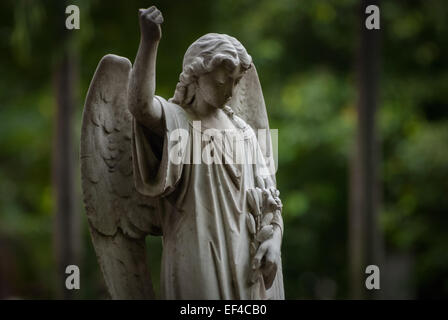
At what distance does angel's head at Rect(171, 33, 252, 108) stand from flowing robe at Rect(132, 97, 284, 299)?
118mm

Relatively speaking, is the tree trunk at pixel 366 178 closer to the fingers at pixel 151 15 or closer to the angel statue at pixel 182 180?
the angel statue at pixel 182 180

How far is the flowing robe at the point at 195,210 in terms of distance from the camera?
11.5 ft

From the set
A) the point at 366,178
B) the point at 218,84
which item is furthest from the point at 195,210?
the point at 366,178

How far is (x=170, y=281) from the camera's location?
3.56 meters

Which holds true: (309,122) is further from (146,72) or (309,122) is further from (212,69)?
(146,72)

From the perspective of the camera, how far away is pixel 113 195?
3793 millimetres

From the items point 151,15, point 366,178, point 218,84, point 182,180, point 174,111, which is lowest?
point 366,178

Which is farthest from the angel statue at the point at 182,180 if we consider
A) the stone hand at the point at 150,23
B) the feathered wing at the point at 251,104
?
the feathered wing at the point at 251,104

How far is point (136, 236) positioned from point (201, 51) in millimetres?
1054

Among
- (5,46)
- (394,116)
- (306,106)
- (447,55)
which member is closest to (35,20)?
(5,46)

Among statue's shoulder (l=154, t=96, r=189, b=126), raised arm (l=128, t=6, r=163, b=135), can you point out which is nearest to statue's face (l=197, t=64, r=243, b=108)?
statue's shoulder (l=154, t=96, r=189, b=126)

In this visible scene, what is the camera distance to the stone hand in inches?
128

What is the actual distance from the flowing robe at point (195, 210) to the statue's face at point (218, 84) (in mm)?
158

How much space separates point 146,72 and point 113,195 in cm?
79
